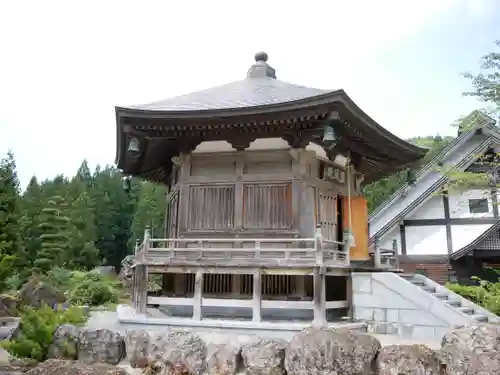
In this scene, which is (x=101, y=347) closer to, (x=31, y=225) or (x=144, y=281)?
(x=144, y=281)

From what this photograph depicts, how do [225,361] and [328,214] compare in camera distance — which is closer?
[225,361]

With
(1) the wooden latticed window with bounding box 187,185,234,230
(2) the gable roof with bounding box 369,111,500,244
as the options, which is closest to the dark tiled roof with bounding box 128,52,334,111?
(1) the wooden latticed window with bounding box 187,185,234,230

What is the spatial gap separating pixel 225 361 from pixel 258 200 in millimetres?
5201

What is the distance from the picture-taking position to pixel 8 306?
66.4 ft

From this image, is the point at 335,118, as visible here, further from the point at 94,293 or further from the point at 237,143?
the point at 94,293

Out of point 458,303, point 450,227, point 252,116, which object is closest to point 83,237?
point 450,227

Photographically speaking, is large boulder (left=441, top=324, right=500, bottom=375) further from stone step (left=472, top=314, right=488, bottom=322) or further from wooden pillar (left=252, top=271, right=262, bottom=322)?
wooden pillar (left=252, top=271, right=262, bottom=322)

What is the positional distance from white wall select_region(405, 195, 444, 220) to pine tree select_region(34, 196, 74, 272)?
29.1 metres

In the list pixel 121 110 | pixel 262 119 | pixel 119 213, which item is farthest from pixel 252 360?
pixel 119 213

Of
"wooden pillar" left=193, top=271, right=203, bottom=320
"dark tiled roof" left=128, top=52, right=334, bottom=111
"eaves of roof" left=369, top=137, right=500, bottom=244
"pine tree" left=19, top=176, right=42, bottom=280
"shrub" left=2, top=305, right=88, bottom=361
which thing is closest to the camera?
"shrub" left=2, top=305, right=88, bottom=361

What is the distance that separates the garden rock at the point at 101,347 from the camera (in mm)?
8281

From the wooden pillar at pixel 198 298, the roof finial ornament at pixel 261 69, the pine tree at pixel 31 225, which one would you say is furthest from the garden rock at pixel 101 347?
the pine tree at pixel 31 225

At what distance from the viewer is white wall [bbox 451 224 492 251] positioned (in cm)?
1945

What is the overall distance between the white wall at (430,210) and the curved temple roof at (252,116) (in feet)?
22.1
